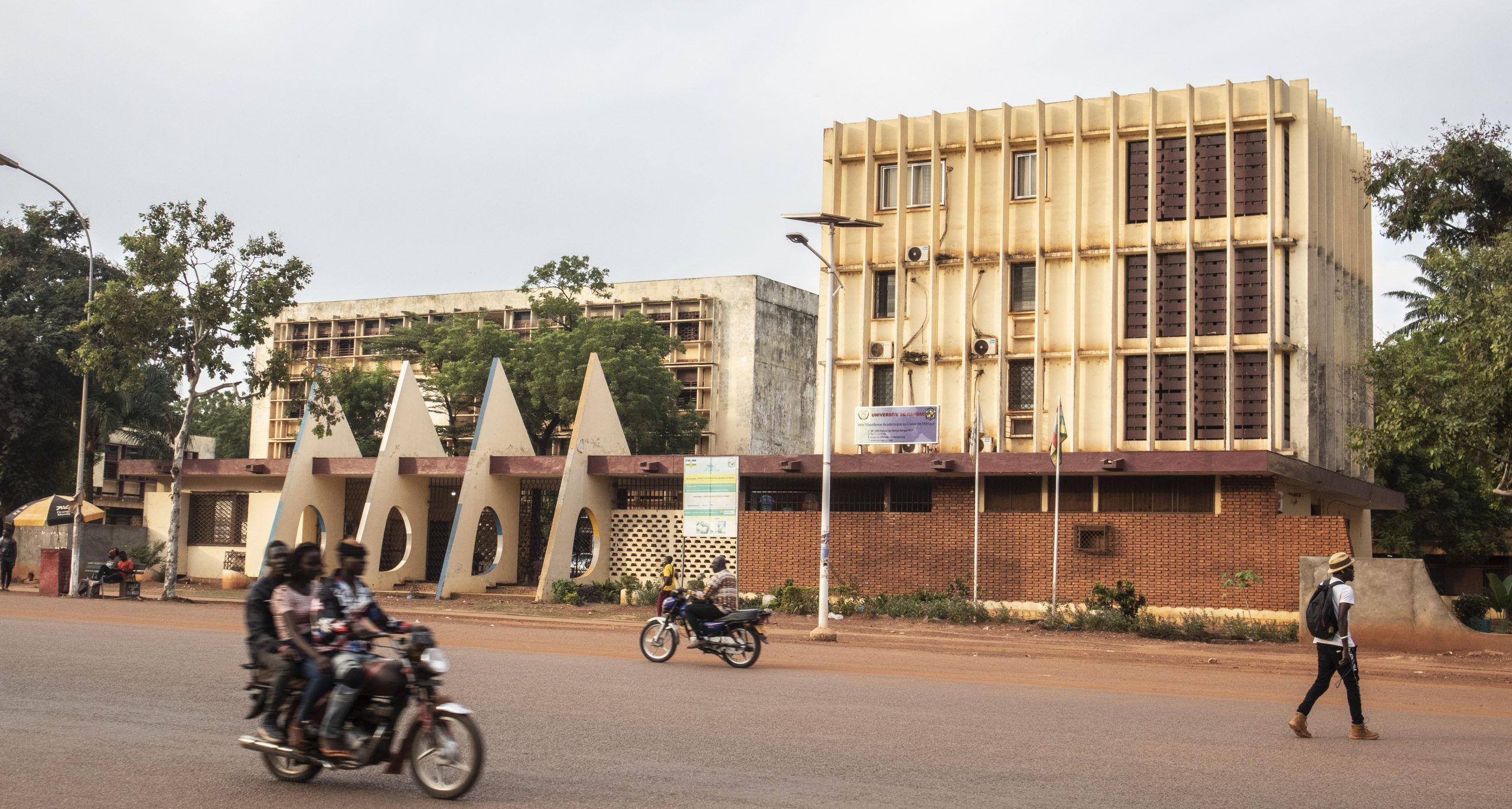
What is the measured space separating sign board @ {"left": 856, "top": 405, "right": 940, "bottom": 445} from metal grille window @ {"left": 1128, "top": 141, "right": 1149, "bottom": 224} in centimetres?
688

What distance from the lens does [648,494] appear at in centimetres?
3506

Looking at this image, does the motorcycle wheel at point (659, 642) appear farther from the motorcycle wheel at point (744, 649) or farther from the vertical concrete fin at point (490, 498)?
the vertical concrete fin at point (490, 498)

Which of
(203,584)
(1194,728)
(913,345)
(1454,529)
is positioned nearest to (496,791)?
(1194,728)

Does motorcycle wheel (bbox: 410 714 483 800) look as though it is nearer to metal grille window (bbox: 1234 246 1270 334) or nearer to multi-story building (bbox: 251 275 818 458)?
metal grille window (bbox: 1234 246 1270 334)

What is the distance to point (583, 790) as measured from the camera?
846cm

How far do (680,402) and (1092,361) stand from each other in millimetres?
27644

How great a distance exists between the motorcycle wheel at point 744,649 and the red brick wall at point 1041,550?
1321 centimetres

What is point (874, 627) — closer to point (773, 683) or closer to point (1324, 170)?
point (773, 683)

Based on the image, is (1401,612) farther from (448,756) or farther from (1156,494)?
(448,756)

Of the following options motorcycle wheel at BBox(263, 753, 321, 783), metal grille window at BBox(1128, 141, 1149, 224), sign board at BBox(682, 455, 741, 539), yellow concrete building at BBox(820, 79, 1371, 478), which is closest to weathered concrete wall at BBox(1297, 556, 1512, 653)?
yellow concrete building at BBox(820, 79, 1371, 478)

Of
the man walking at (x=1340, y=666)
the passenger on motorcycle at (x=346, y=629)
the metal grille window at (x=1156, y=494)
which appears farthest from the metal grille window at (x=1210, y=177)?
the passenger on motorcycle at (x=346, y=629)

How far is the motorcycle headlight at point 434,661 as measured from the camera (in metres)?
7.98

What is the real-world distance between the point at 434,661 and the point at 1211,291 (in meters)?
27.7

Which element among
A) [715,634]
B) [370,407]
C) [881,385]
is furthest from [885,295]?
[370,407]
